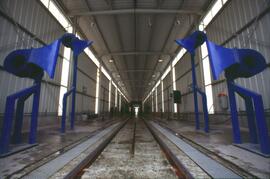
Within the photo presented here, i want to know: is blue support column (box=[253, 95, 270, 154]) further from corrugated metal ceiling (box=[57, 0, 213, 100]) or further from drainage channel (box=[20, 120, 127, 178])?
corrugated metal ceiling (box=[57, 0, 213, 100])

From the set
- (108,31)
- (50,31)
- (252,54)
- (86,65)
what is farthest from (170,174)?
(86,65)

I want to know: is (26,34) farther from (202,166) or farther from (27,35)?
(202,166)

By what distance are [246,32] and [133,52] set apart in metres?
10.3

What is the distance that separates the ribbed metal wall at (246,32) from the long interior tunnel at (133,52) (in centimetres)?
4

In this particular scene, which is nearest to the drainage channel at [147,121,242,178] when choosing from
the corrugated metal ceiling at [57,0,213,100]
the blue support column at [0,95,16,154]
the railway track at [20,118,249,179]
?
the railway track at [20,118,249,179]

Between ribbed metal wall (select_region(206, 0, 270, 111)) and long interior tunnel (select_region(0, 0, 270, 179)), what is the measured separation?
0.14ft

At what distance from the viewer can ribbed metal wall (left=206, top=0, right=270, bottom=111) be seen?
5.05m

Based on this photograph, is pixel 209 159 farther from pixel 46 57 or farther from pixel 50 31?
pixel 50 31

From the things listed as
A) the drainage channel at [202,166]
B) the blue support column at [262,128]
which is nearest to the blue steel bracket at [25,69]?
the drainage channel at [202,166]

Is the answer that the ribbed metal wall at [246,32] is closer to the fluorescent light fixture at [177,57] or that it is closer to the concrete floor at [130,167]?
the concrete floor at [130,167]

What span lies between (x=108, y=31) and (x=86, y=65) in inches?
158

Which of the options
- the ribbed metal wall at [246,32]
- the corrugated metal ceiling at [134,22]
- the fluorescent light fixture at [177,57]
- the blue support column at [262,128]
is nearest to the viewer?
the blue support column at [262,128]

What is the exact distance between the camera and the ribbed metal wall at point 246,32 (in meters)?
5.05

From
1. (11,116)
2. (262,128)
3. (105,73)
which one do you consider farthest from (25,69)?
(105,73)
